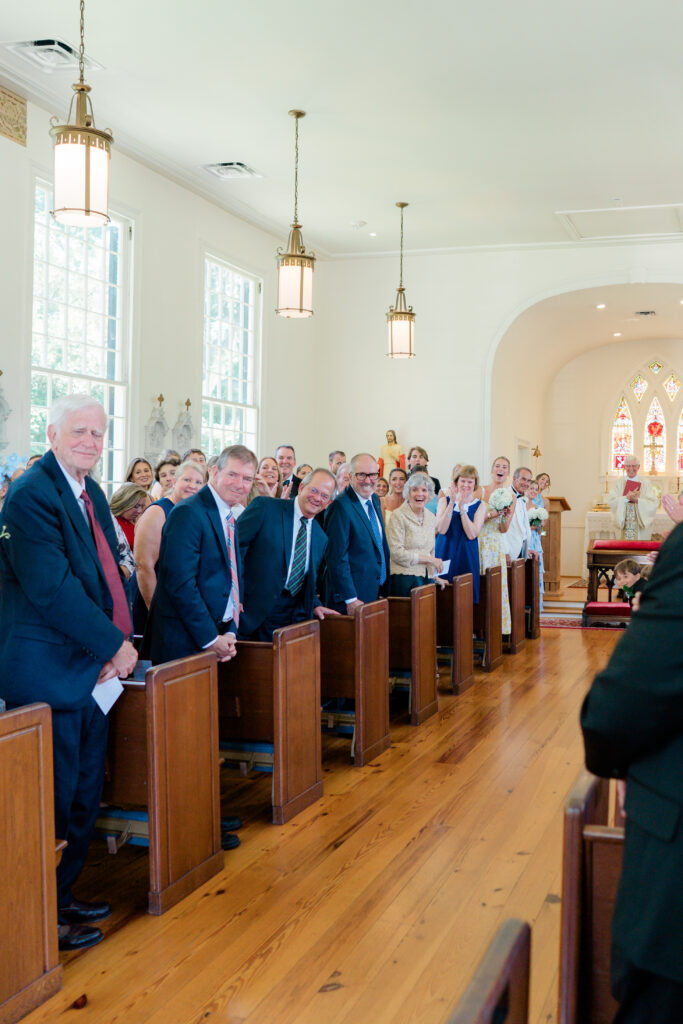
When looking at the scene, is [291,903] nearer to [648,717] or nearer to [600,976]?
[600,976]

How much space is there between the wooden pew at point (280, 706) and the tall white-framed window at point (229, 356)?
6438mm

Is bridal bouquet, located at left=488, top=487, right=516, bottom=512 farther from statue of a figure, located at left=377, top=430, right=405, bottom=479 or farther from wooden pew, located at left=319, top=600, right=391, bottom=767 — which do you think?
statue of a figure, located at left=377, top=430, right=405, bottom=479

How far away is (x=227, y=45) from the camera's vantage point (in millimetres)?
6723

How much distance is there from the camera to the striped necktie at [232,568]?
13.0 ft

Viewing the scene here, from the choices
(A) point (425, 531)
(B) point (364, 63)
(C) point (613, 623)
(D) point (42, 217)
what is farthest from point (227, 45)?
(C) point (613, 623)

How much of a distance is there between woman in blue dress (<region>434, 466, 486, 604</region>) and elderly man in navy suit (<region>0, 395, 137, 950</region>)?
4.54 metres

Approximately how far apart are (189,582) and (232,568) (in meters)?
0.28

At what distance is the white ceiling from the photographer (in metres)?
6.31

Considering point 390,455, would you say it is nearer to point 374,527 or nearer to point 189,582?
point 374,527

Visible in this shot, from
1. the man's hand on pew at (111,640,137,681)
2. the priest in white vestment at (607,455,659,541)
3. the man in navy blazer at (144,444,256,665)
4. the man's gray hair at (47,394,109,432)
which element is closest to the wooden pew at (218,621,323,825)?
the man in navy blazer at (144,444,256,665)

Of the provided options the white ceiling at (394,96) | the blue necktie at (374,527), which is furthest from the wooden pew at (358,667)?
the white ceiling at (394,96)

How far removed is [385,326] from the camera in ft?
42.5

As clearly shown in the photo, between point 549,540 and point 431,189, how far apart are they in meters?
5.30

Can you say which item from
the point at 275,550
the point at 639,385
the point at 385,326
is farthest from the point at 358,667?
the point at 639,385
